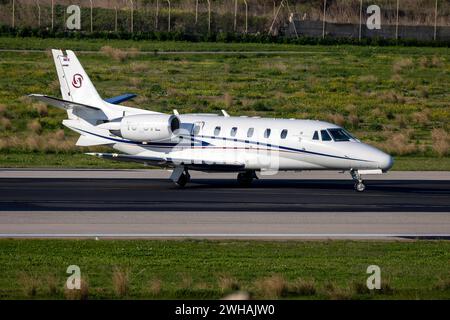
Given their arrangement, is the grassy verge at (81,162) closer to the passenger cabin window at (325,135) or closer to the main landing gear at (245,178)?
the main landing gear at (245,178)

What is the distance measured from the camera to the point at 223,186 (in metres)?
38.4

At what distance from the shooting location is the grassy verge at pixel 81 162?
45.6 metres

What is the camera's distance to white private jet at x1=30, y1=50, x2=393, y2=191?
36.5 metres

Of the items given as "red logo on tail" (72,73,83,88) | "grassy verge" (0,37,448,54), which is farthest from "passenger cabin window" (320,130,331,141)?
"grassy verge" (0,37,448,54)

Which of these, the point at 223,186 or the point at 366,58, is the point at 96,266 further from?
the point at 366,58

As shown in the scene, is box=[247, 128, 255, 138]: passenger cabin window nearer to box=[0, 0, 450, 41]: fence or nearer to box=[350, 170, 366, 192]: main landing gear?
box=[350, 170, 366, 192]: main landing gear

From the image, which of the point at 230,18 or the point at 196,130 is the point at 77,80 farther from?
the point at 230,18

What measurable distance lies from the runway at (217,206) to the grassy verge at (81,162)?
9.48 ft

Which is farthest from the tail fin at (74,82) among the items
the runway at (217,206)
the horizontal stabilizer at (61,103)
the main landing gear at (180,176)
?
the main landing gear at (180,176)

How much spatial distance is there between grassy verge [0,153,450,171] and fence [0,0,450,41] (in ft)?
122

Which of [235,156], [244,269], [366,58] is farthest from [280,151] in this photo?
[366,58]

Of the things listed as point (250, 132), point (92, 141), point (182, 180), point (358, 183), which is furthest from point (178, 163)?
point (358, 183)

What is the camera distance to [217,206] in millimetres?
31844
